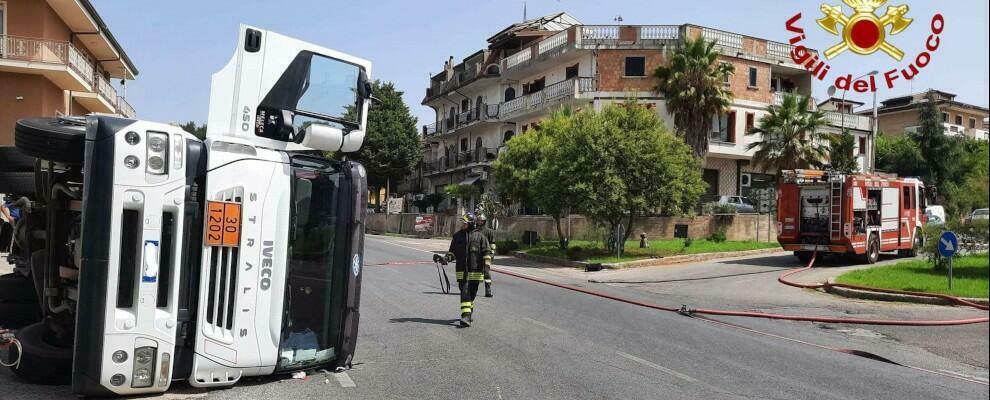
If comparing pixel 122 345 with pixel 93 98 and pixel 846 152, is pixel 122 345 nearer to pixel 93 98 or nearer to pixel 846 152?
pixel 93 98

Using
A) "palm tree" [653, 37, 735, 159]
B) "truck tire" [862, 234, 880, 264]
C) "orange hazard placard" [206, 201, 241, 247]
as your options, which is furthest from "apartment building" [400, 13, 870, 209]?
"orange hazard placard" [206, 201, 241, 247]

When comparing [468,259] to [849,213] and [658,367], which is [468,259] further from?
[849,213]

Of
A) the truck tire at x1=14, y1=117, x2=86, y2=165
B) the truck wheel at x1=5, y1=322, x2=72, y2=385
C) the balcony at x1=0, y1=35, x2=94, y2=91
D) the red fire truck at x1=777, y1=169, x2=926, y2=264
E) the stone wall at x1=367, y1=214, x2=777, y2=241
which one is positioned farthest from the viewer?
the stone wall at x1=367, y1=214, x2=777, y2=241

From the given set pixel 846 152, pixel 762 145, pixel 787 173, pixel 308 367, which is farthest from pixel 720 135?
pixel 308 367

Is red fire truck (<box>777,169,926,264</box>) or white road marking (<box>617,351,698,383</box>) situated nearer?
white road marking (<box>617,351,698,383</box>)

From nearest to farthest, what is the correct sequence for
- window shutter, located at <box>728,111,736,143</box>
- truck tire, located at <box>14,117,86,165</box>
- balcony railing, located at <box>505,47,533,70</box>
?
truck tire, located at <box>14,117,86,165</box>
window shutter, located at <box>728,111,736,143</box>
balcony railing, located at <box>505,47,533,70</box>

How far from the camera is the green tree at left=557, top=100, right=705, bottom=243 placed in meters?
23.9

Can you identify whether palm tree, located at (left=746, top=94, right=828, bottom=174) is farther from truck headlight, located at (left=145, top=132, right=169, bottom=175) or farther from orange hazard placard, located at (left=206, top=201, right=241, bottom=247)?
truck headlight, located at (left=145, top=132, right=169, bottom=175)

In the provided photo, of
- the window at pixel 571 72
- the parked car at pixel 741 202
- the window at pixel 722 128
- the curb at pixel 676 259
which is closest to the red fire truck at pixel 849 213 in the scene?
the curb at pixel 676 259

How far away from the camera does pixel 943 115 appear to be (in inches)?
146

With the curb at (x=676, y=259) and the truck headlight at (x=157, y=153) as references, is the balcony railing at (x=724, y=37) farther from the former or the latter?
the truck headlight at (x=157, y=153)

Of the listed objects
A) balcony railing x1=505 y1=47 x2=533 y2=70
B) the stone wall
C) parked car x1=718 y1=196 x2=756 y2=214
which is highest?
balcony railing x1=505 y1=47 x2=533 y2=70

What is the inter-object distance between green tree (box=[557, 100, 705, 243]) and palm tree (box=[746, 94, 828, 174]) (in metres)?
9.55

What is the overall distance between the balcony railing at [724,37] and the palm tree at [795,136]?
5.03m
